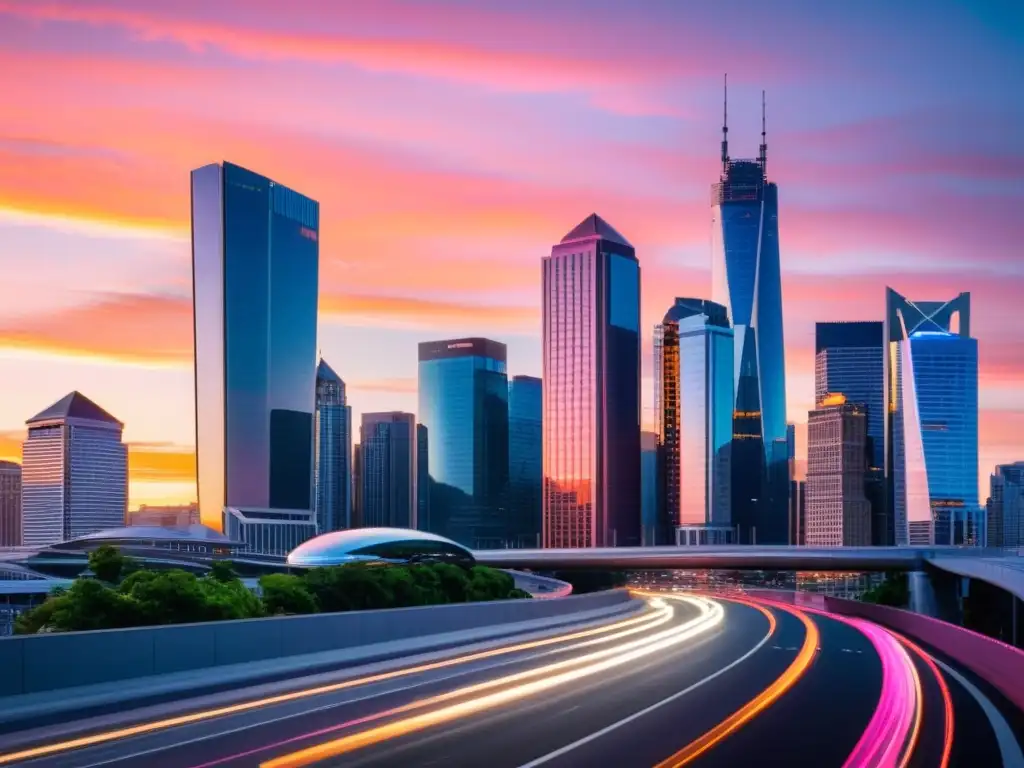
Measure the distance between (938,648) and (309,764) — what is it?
31.9 meters

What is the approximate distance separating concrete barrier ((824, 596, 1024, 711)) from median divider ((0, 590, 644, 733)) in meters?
13.7

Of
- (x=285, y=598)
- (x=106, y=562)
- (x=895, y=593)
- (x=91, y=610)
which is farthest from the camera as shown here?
(x=895, y=593)

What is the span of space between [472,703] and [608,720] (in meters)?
3.35

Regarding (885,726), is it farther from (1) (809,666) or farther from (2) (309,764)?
(1) (809,666)

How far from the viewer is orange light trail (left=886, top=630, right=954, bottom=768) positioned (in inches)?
779

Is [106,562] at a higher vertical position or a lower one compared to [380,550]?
higher

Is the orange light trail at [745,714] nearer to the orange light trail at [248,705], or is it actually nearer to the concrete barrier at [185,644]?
the orange light trail at [248,705]

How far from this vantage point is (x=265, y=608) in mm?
42031

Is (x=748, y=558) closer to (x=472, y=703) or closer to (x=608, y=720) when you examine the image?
(x=472, y=703)

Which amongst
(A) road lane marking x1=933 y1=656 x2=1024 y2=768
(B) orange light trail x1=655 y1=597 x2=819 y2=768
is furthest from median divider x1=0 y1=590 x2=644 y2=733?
(A) road lane marking x1=933 y1=656 x2=1024 y2=768

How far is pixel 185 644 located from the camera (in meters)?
25.6

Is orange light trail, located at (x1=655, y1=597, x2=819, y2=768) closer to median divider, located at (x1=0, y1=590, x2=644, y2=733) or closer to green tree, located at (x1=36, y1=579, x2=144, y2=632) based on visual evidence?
median divider, located at (x1=0, y1=590, x2=644, y2=733)

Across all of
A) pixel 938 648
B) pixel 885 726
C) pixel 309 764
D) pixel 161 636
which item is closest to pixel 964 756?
pixel 885 726

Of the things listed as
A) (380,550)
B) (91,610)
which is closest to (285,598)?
(91,610)
